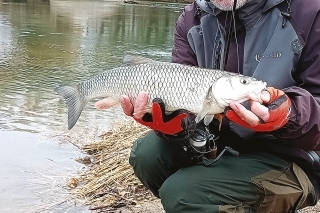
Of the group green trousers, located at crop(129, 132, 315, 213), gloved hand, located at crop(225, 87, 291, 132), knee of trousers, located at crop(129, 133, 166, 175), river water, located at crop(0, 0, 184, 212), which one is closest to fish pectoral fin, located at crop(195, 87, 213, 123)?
gloved hand, located at crop(225, 87, 291, 132)

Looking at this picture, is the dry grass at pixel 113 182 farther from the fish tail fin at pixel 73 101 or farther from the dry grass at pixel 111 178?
the fish tail fin at pixel 73 101

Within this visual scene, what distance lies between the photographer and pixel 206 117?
8.91 ft

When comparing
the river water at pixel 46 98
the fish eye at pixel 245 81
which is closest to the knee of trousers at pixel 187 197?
the fish eye at pixel 245 81

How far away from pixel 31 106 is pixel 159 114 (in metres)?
4.73

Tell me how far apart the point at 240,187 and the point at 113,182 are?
5.81 ft

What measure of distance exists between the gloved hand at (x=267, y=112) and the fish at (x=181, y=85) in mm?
41

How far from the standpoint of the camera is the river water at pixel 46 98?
4.57 m

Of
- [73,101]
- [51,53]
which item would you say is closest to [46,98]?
[51,53]

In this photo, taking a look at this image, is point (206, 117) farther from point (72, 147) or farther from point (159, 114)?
point (72, 147)

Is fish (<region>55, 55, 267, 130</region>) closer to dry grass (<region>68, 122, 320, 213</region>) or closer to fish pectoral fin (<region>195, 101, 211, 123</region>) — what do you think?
fish pectoral fin (<region>195, 101, 211, 123</region>)

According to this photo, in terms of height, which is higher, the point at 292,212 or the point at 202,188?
the point at 202,188

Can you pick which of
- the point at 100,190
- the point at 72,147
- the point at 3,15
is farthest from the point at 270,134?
the point at 3,15

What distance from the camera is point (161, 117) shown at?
275 cm

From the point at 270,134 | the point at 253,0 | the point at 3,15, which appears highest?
the point at 253,0
